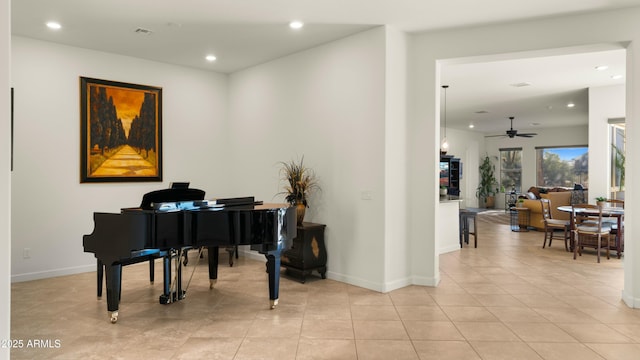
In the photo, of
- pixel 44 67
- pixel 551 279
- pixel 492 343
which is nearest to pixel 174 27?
pixel 44 67

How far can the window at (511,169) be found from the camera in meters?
14.9

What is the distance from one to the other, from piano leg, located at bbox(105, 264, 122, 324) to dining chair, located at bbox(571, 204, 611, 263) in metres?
6.65

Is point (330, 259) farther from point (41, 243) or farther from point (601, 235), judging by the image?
point (601, 235)

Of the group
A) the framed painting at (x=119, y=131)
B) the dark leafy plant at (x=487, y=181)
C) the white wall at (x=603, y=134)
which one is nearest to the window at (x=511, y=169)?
the dark leafy plant at (x=487, y=181)

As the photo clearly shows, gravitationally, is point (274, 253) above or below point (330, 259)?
above

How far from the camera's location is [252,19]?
14.9 feet

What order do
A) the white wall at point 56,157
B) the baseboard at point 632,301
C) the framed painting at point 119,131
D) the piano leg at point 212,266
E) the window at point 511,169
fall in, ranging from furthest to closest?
the window at point 511,169, the framed painting at point 119,131, the white wall at point 56,157, the piano leg at point 212,266, the baseboard at point 632,301

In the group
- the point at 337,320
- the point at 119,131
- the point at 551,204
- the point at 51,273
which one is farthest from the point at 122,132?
the point at 551,204

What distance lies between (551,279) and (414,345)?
3098 millimetres

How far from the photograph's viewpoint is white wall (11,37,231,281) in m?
5.16

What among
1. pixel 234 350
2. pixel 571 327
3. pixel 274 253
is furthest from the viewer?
pixel 274 253

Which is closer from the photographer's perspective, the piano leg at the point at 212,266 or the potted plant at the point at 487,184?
the piano leg at the point at 212,266

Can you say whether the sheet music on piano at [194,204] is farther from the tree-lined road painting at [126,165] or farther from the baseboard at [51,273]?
the baseboard at [51,273]

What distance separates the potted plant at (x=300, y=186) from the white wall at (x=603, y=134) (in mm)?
5561
